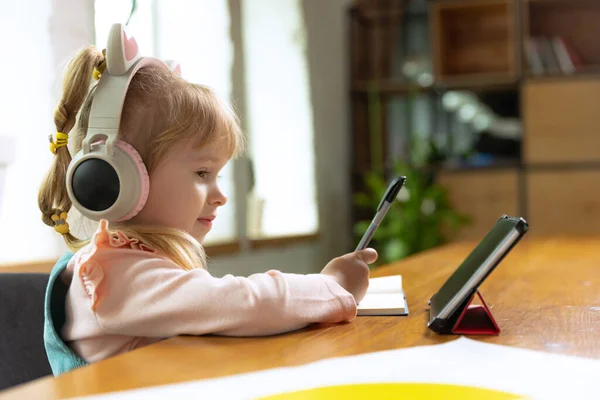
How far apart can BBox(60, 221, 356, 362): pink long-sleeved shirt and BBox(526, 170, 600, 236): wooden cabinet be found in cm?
375

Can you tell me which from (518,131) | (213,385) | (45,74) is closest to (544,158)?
(518,131)

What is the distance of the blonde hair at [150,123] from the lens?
31.8 inches

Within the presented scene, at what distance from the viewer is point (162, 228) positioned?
0.82 meters

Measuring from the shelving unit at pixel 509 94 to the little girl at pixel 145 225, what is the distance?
3638mm

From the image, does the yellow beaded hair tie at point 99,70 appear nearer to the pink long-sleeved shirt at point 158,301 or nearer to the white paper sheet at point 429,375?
the pink long-sleeved shirt at point 158,301

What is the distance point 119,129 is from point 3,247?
57.0 inches

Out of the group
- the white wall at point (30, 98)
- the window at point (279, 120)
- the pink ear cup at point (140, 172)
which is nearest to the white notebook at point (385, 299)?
the pink ear cup at point (140, 172)

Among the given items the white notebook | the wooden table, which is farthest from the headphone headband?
the white notebook

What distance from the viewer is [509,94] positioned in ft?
14.7

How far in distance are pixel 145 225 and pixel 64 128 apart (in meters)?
0.15

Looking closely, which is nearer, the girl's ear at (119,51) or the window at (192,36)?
the girl's ear at (119,51)

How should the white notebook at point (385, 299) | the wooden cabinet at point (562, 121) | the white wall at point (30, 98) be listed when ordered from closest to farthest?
1. the white notebook at point (385, 299)
2. the white wall at point (30, 98)
3. the wooden cabinet at point (562, 121)

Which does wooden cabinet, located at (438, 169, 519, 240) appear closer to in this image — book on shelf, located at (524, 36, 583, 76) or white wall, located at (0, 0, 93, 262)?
book on shelf, located at (524, 36, 583, 76)

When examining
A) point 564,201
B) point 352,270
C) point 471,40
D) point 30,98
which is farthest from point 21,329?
point 471,40
